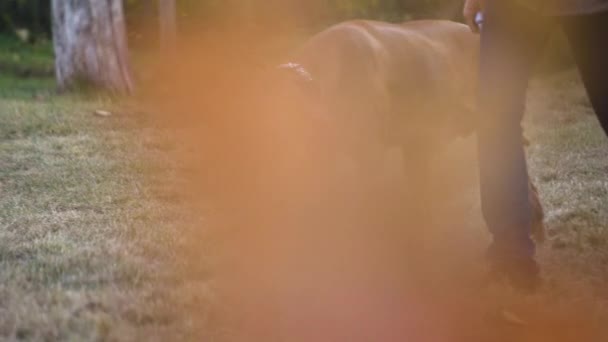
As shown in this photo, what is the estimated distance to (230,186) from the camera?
510 cm

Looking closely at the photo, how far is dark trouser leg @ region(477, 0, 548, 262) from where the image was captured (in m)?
3.11

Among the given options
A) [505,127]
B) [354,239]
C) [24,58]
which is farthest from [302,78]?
[24,58]

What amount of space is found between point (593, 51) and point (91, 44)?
597cm

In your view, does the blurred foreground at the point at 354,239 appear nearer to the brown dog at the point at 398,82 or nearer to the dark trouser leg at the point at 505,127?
the brown dog at the point at 398,82

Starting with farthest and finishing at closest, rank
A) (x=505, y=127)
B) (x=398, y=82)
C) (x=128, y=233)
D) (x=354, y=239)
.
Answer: (x=398, y=82) → (x=354, y=239) → (x=128, y=233) → (x=505, y=127)

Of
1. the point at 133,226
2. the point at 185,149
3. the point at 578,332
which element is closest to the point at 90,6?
the point at 185,149

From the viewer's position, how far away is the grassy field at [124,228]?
2947mm

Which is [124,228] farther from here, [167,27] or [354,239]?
[167,27]

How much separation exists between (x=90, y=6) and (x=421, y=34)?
4.15 meters

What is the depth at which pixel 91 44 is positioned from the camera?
828 cm

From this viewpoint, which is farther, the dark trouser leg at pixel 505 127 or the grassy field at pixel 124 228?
the dark trouser leg at pixel 505 127

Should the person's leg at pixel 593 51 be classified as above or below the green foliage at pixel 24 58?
above

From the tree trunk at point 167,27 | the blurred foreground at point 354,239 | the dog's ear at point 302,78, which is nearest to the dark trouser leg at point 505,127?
the blurred foreground at point 354,239

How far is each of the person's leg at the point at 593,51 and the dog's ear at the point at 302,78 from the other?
67.3 inches
